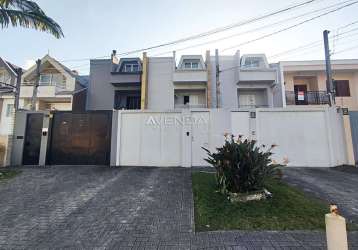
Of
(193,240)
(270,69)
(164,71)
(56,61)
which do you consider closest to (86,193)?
(193,240)

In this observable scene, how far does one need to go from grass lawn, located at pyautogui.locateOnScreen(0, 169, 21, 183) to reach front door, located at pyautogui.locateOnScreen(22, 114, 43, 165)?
106 centimetres

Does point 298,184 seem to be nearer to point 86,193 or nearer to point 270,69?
point 86,193

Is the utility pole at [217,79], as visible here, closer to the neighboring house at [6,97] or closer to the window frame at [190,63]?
the window frame at [190,63]

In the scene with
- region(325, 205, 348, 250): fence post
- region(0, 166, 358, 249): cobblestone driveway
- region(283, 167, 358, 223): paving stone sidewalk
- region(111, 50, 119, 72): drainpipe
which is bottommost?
region(0, 166, 358, 249): cobblestone driveway

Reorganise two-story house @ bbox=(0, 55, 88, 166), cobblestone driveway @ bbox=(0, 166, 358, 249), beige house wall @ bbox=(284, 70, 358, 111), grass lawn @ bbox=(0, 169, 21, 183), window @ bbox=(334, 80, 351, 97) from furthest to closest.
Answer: two-story house @ bbox=(0, 55, 88, 166), window @ bbox=(334, 80, 351, 97), beige house wall @ bbox=(284, 70, 358, 111), grass lawn @ bbox=(0, 169, 21, 183), cobblestone driveway @ bbox=(0, 166, 358, 249)

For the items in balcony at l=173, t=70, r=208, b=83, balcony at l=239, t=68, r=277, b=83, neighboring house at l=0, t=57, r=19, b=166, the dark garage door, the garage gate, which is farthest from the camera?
balcony at l=173, t=70, r=208, b=83

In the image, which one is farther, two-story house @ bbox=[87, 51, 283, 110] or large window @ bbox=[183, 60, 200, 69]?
large window @ bbox=[183, 60, 200, 69]

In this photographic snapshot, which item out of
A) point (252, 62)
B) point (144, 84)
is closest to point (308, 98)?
point (252, 62)

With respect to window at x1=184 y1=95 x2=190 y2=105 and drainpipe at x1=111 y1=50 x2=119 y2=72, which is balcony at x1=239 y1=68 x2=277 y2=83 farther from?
drainpipe at x1=111 y1=50 x2=119 y2=72

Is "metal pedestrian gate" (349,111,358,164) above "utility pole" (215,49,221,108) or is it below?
below

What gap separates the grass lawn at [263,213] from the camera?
3.60 m

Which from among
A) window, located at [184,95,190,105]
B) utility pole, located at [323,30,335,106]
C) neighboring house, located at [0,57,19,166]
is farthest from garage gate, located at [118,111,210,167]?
window, located at [184,95,190,105]

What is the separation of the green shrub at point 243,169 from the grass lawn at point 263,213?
37 cm

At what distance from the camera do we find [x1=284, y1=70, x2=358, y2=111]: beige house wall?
16.8 metres
